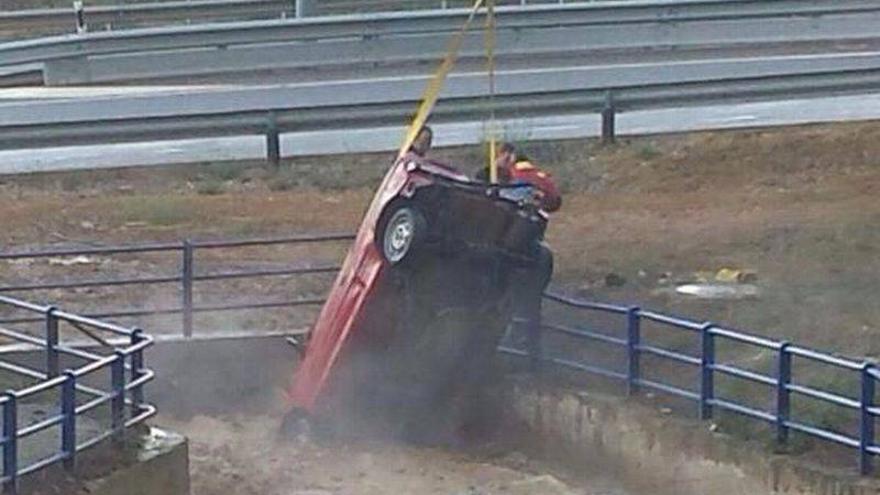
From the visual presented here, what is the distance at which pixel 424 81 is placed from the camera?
29.6 metres

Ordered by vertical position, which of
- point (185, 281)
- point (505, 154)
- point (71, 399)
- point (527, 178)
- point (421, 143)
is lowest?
point (185, 281)

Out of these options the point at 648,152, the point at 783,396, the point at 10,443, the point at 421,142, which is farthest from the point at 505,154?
the point at 648,152

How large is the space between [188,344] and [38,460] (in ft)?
16.5

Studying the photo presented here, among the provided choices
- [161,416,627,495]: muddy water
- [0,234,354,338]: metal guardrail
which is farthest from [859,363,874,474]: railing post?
[0,234,354,338]: metal guardrail

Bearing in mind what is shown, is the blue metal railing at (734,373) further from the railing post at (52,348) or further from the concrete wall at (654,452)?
the railing post at (52,348)

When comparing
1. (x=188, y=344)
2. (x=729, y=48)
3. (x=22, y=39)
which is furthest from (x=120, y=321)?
(x=22, y=39)

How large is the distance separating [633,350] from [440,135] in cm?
1103

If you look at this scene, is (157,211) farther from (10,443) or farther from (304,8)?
(304,8)

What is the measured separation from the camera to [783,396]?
14.8 meters

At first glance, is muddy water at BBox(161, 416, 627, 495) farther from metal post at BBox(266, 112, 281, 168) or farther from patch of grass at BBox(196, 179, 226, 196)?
metal post at BBox(266, 112, 281, 168)

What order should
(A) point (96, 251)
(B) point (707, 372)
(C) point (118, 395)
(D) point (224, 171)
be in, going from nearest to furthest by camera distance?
(C) point (118, 395) < (B) point (707, 372) < (A) point (96, 251) < (D) point (224, 171)

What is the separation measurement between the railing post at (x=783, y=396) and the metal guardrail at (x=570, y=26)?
18.5 meters

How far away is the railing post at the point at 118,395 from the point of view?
46.3 feet

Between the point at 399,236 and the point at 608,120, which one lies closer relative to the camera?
the point at 399,236
